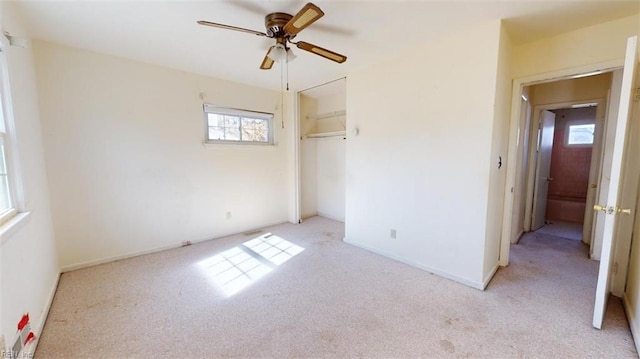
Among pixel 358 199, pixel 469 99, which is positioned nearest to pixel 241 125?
pixel 358 199

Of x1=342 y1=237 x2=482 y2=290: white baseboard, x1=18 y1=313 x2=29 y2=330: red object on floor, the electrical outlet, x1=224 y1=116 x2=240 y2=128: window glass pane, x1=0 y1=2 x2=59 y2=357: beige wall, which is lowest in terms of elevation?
x1=342 y1=237 x2=482 y2=290: white baseboard

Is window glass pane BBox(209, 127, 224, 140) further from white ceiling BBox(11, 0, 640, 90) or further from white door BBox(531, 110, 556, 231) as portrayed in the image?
white door BBox(531, 110, 556, 231)

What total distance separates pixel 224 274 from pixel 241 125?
2.31 meters

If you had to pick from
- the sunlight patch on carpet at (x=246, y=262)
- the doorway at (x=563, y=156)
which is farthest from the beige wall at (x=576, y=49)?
the sunlight patch on carpet at (x=246, y=262)

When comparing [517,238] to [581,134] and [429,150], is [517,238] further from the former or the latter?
[581,134]

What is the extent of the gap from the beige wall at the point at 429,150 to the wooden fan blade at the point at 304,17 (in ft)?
4.75

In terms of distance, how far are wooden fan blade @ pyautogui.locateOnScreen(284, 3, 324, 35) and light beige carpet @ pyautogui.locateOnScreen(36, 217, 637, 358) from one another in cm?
211

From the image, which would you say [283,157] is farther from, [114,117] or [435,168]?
[435,168]

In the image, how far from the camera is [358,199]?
3326 mm

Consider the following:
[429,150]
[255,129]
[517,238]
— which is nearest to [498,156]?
[429,150]

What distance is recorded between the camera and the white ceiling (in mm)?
1852

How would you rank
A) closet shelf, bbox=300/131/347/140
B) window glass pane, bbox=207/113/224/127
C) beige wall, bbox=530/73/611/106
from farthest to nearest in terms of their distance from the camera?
closet shelf, bbox=300/131/347/140 → window glass pane, bbox=207/113/224/127 → beige wall, bbox=530/73/611/106

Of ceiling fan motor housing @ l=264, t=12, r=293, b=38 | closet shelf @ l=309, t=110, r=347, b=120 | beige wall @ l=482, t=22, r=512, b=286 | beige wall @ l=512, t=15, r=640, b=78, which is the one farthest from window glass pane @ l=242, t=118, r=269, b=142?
beige wall @ l=512, t=15, r=640, b=78

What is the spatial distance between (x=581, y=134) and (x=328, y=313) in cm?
658
